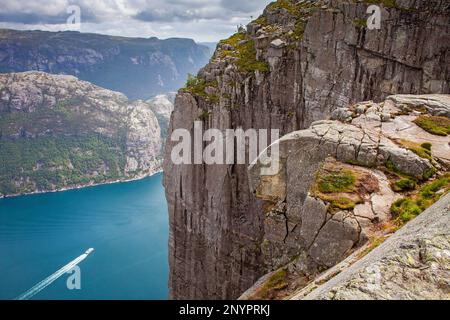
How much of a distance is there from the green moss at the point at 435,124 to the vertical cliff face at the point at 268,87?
1422cm

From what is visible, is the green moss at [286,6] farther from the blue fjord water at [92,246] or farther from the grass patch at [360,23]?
the blue fjord water at [92,246]

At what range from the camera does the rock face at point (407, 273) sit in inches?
325

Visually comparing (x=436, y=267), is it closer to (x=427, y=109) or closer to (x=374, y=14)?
(x=427, y=109)

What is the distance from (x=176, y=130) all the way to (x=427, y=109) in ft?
96.4

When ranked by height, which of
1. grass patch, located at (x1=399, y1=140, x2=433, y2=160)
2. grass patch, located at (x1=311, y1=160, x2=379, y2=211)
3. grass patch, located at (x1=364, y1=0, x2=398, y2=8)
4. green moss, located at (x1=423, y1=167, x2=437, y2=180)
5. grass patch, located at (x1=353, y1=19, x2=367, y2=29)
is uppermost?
grass patch, located at (x1=364, y1=0, x2=398, y2=8)

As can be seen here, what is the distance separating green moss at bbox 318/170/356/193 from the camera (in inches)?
618

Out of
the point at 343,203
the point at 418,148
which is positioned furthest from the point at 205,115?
the point at 343,203

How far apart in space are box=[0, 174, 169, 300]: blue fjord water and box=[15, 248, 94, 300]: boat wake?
1404mm

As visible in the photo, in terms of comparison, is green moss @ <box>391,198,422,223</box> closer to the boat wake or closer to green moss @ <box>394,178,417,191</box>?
green moss @ <box>394,178,417,191</box>

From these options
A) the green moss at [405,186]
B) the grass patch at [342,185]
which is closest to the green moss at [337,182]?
the grass patch at [342,185]

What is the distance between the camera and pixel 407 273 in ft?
28.7

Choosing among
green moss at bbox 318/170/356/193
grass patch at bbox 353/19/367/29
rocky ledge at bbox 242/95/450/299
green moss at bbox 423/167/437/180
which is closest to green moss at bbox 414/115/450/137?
rocky ledge at bbox 242/95/450/299

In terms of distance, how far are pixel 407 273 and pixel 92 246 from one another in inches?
5047

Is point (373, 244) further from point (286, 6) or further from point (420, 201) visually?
point (286, 6)
